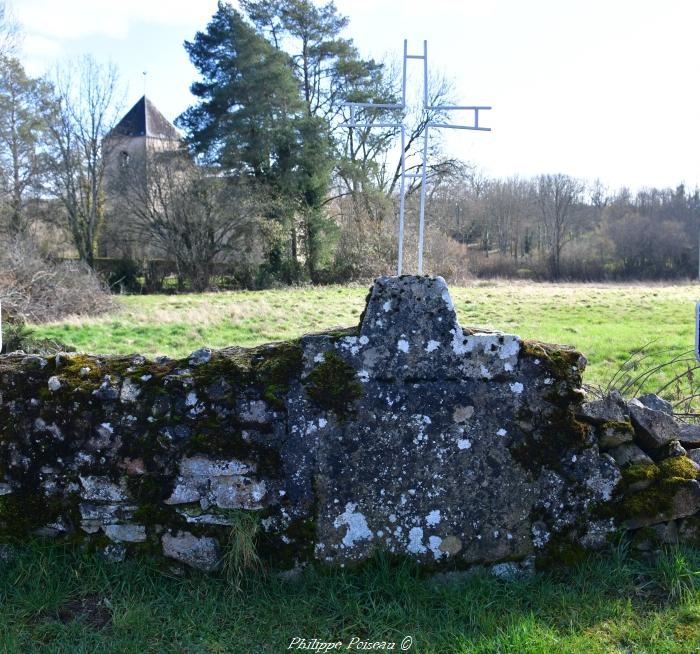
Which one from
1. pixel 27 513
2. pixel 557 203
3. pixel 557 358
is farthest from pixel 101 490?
pixel 557 203

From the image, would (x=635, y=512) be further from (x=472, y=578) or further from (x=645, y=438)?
(x=472, y=578)

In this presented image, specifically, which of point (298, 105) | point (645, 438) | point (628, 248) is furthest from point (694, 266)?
point (645, 438)

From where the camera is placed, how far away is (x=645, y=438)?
133 inches

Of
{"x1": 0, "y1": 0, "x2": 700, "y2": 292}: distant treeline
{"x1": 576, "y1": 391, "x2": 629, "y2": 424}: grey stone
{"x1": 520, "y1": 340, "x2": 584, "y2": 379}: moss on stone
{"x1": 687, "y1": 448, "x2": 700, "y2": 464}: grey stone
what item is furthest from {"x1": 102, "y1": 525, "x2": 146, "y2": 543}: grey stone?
{"x1": 0, "y1": 0, "x2": 700, "y2": 292}: distant treeline

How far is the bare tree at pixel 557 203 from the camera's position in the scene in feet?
194

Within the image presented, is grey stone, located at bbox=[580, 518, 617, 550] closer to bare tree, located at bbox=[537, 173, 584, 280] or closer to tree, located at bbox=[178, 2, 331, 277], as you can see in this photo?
tree, located at bbox=[178, 2, 331, 277]

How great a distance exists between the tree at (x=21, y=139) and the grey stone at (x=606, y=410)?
3281 cm

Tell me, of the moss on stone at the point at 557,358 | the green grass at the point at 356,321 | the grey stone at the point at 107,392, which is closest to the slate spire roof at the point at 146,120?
the green grass at the point at 356,321

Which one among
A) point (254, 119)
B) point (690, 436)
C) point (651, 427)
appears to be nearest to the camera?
point (651, 427)

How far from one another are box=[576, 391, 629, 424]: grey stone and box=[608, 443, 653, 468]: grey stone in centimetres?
15

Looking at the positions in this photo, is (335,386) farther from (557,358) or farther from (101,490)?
(101,490)

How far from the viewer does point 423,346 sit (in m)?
3.11

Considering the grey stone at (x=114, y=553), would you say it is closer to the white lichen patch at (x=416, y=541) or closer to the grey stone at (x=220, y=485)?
the grey stone at (x=220, y=485)

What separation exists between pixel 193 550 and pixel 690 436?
2.76 meters
